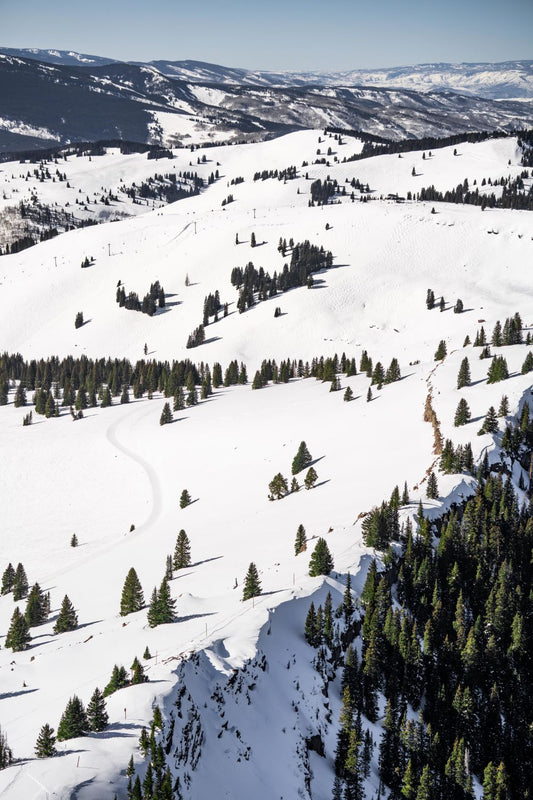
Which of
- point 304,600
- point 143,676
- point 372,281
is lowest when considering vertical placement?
point 304,600

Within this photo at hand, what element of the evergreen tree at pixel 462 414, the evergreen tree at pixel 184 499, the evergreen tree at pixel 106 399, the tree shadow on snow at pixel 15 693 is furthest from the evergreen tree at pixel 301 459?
the evergreen tree at pixel 106 399

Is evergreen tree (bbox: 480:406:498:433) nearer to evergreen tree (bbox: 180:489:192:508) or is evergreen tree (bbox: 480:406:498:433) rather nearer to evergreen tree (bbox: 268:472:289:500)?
evergreen tree (bbox: 268:472:289:500)

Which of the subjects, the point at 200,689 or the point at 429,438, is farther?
the point at 429,438

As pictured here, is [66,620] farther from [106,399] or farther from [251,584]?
[106,399]

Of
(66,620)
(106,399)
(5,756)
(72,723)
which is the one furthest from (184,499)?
(106,399)

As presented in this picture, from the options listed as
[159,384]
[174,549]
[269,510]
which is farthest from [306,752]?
[159,384]

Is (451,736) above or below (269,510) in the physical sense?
below

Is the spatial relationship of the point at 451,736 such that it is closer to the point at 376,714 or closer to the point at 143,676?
the point at 376,714
